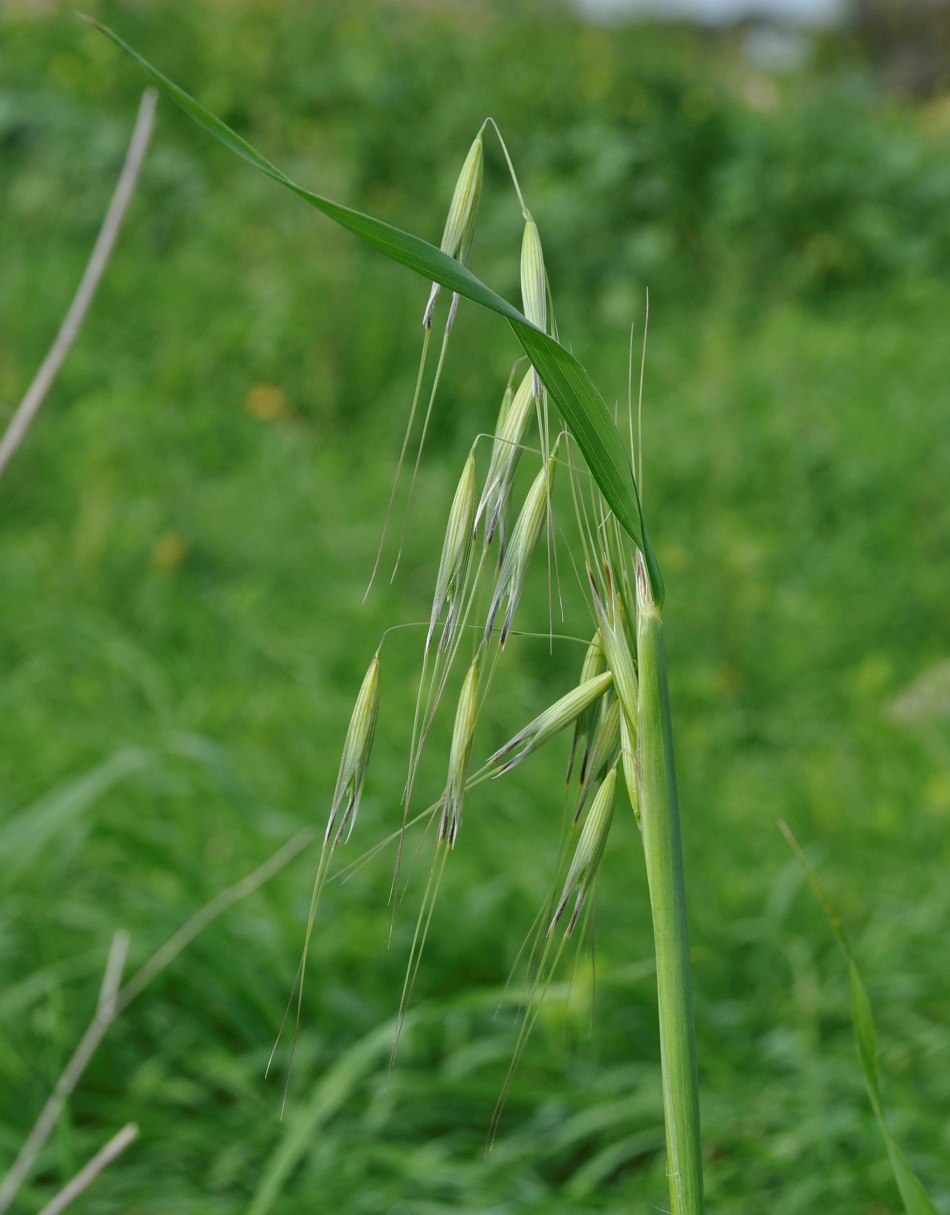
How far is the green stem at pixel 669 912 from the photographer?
1.16 ft

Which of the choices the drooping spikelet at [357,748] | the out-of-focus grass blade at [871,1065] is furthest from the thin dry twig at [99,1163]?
the out-of-focus grass blade at [871,1065]

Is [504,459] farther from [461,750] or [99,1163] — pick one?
[99,1163]

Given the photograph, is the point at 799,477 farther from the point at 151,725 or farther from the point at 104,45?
the point at 104,45

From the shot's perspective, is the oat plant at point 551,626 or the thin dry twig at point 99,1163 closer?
the oat plant at point 551,626

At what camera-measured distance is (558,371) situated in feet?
1.14

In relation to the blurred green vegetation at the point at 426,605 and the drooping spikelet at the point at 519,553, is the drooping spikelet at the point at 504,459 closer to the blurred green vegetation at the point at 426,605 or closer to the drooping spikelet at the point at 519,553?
the drooping spikelet at the point at 519,553

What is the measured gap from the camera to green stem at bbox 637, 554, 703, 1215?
353mm

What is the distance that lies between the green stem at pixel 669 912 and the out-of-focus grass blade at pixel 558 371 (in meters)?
0.03

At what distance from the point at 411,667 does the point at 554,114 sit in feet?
11.3

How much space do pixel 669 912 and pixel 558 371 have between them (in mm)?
163

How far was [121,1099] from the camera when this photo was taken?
58.1 inches

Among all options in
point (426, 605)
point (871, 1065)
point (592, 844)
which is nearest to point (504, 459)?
point (592, 844)

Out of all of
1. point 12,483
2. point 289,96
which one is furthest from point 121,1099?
point 289,96

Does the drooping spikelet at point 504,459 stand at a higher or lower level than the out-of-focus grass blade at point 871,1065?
higher
